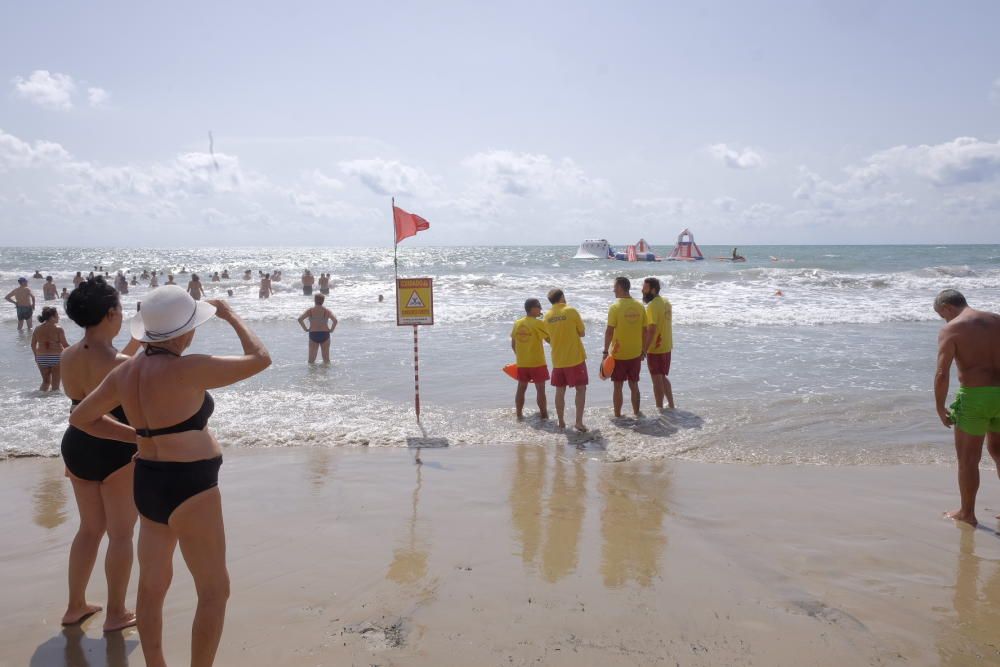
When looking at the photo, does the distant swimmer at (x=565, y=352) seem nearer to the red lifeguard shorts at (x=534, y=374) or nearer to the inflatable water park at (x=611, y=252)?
the red lifeguard shorts at (x=534, y=374)

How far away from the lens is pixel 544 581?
3.92m

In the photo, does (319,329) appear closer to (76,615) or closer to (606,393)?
(606,393)

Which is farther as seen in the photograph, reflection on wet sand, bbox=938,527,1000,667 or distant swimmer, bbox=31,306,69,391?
distant swimmer, bbox=31,306,69,391

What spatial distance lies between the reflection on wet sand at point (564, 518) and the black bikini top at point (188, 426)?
223 centimetres

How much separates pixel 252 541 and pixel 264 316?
1808cm

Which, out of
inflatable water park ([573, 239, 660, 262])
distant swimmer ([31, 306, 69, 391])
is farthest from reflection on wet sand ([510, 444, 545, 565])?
inflatable water park ([573, 239, 660, 262])

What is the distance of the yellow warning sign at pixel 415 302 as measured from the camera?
8258 millimetres

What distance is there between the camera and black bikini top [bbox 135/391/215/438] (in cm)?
260

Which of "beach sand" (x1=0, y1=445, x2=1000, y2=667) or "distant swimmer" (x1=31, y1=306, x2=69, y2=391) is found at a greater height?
"distant swimmer" (x1=31, y1=306, x2=69, y2=391)

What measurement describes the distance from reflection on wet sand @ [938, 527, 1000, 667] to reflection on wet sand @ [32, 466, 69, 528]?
580cm

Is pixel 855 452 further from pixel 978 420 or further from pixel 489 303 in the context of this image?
pixel 489 303

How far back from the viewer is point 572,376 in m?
8.01

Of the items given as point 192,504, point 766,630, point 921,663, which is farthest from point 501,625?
point 921,663

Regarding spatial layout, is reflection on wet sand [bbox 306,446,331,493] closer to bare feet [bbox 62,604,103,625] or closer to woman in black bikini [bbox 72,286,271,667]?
bare feet [bbox 62,604,103,625]
